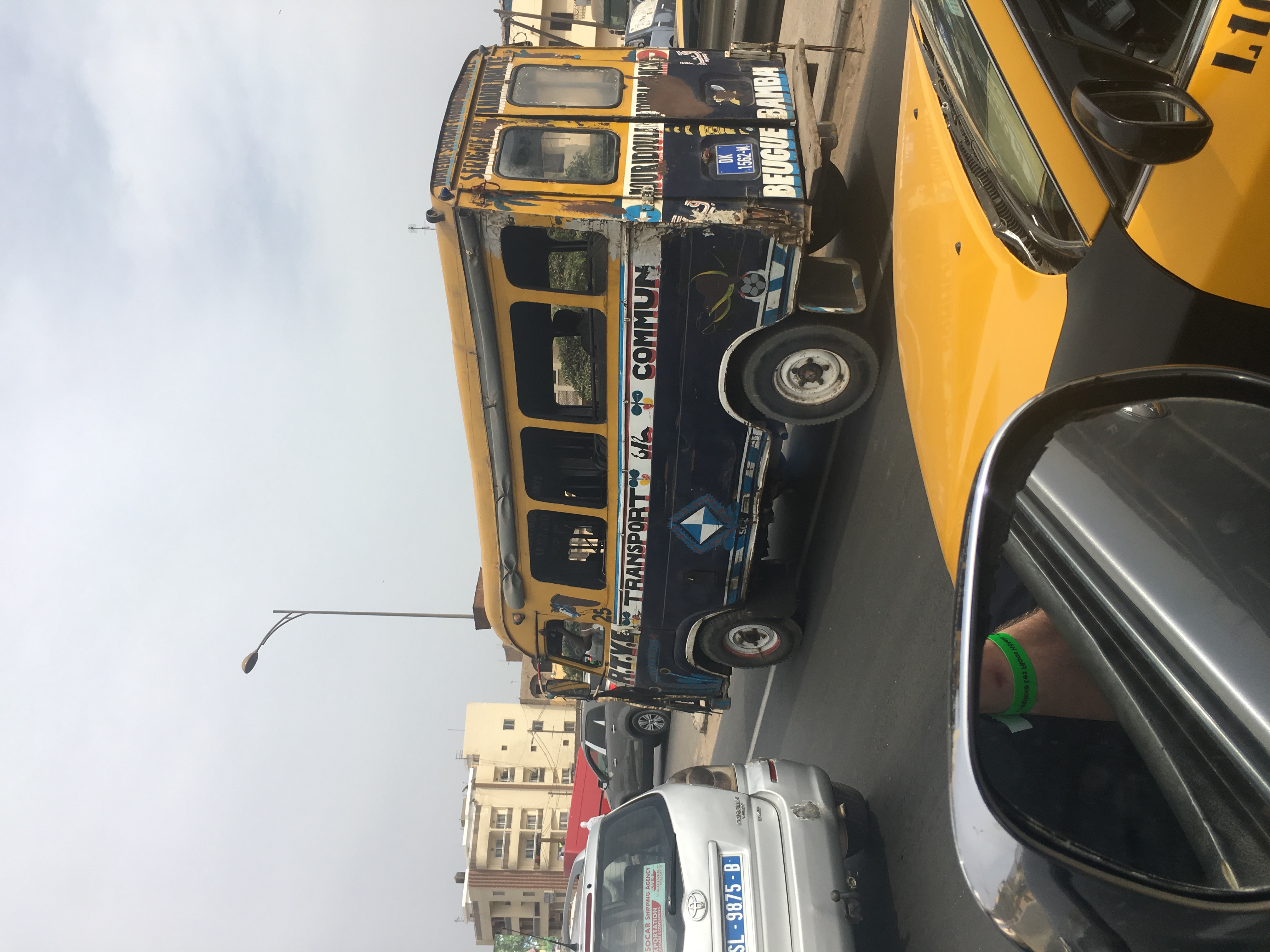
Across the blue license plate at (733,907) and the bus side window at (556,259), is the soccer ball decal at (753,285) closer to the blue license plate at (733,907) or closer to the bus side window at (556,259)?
the bus side window at (556,259)

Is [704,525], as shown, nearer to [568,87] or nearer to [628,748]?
[568,87]

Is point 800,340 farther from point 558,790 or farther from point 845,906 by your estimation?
point 558,790

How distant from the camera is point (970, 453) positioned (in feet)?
7.98

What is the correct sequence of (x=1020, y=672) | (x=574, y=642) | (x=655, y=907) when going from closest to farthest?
(x=1020, y=672) < (x=655, y=907) < (x=574, y=642)

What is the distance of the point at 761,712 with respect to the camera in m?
8.39

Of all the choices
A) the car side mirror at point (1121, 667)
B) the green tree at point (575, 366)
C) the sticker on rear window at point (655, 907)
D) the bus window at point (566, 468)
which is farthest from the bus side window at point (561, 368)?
the car side mirror at point (1121, 667)

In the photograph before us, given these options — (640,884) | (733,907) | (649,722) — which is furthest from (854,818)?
(649,722)

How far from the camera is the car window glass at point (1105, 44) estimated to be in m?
1.87

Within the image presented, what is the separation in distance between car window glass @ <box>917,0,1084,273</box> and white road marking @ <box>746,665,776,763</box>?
20.9 feet

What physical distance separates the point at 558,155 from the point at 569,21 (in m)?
24.0

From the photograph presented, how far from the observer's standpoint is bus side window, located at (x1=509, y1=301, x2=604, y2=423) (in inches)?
208

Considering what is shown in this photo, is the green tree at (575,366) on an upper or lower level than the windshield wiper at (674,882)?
upper

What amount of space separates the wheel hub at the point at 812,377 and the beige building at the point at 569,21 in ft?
61.2

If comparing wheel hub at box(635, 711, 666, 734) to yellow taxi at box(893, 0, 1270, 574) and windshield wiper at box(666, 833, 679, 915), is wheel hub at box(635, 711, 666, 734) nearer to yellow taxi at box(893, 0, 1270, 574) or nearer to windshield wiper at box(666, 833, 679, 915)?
windshield wiper at box(666, 833, 679, 915)
